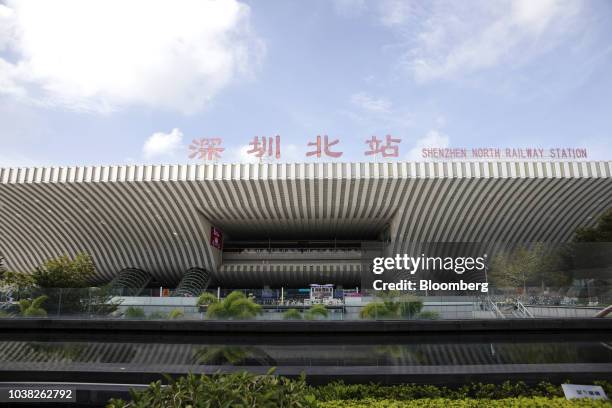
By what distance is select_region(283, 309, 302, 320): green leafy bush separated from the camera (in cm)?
1369

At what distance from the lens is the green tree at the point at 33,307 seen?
46.4 feet

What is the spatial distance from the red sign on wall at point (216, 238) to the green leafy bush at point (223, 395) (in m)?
33.3

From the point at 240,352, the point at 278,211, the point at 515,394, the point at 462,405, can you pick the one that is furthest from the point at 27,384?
the point at 278,211

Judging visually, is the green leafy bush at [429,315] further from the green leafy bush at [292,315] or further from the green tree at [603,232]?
the green tree at [603,232]

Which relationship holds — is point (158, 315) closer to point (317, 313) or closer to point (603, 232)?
point (317, 313)

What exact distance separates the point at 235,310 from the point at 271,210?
19.1 metres

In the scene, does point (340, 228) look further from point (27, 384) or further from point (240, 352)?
point (27, 384)

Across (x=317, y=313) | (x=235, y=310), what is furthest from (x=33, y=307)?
(x=317, y=313)

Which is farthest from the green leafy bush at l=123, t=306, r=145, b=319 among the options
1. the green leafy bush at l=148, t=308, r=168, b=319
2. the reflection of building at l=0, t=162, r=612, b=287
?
the reflection of building at l=0, t=162, r=612, b=287

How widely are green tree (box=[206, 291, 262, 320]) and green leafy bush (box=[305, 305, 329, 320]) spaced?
1.54 meters

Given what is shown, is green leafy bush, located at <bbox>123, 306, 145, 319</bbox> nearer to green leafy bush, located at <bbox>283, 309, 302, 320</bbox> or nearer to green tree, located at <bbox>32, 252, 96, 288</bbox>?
green leafy bush, located at <bbox>283, 309, 302, 320</bbox>

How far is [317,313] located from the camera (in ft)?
44.8

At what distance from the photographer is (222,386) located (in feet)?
9.46

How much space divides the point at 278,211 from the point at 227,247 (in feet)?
35.9
